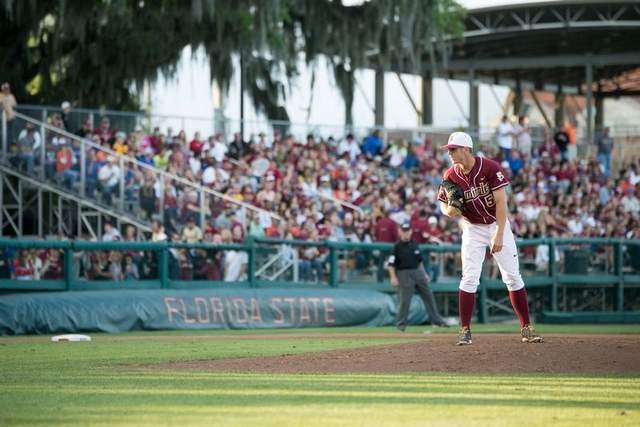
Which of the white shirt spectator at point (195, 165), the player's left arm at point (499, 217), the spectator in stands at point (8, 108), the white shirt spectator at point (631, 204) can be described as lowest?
the white shirt spectator at point (631, 204)

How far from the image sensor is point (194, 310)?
20281 mm

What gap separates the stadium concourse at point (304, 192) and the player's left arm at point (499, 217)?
30.0ft

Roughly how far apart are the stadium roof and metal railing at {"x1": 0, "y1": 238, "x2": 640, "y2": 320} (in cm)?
1403

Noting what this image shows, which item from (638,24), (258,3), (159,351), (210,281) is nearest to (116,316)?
(210,281)

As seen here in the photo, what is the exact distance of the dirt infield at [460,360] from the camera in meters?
11.2

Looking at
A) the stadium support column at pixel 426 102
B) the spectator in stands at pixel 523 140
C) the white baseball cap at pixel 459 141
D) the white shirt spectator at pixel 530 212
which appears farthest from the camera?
the stadium support column at pixel 426 102

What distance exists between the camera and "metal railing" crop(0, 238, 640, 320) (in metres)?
20.1

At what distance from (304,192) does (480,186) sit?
1441cm

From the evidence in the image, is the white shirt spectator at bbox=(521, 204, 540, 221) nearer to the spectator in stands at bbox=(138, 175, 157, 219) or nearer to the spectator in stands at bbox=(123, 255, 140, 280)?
the spectator in stands at bbox=(138, 175, 157, 219)

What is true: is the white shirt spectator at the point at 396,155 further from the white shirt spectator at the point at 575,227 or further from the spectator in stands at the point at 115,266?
the spectator in stands at the point at 115,266

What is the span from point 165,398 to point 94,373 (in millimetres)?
2432

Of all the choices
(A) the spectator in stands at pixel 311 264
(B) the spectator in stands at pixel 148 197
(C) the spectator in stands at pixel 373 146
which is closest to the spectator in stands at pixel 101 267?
(B) the spectator in stands at pixel 148 197

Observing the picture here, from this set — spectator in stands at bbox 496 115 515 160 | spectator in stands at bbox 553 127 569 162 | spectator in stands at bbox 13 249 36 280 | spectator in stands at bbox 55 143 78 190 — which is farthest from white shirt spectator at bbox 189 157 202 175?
spectator in stands at bbox 553 127 569 162

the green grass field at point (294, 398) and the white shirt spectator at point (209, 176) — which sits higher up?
the white shirt spectator at point (209, 176)
